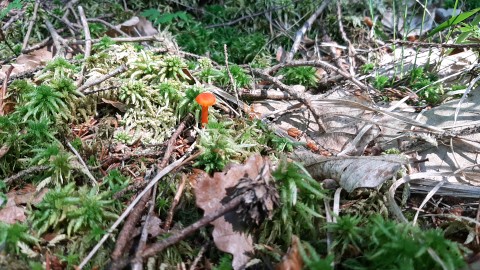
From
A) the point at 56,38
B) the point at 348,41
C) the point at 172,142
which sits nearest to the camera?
the point at 172,142

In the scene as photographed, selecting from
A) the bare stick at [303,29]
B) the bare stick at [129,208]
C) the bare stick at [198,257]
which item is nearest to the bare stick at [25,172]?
the bare stick at [129,208]

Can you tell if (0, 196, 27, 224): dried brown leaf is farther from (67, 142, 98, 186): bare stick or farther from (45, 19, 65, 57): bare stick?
(45, 19, 65, 57): bare stick

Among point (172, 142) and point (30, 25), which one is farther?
point (30, 25)

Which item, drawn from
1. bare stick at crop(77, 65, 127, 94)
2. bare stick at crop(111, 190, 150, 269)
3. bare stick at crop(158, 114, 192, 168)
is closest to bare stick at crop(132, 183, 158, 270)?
bare stick at crop(111, 190, 150, 269)

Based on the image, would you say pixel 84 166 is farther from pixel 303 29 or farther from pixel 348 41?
pixel 348 41

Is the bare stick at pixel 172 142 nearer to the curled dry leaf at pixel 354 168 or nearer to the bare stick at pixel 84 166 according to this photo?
the bare stick at pixel 84 166

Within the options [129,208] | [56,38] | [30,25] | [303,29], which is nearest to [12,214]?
[129,208]

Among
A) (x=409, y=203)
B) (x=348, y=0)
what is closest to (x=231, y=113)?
(x=409, y=203)
